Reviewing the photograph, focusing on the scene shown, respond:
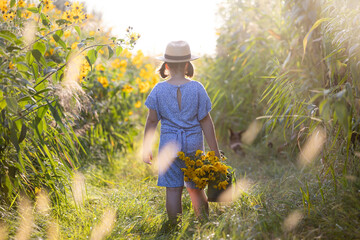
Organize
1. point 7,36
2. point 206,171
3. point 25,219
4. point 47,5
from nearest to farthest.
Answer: point 7,36 < point 25,219 < point 206,171 < point 47,5

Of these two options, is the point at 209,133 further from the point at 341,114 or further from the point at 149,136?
the point at 341,114

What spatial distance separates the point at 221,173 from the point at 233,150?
2.36 meters

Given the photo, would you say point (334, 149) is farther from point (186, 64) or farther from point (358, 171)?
point (186, 64)

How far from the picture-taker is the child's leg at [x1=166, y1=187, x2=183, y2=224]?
2697 millimetres

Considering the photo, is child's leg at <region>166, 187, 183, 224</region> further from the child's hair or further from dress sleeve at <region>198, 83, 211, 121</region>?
the child's hair

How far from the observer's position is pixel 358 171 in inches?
90.0

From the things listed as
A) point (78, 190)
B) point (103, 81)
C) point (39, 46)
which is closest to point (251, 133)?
point (103, 81)

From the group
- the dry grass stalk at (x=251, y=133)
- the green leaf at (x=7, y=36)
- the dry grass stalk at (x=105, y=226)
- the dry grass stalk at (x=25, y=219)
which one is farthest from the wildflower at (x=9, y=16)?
the dry grass stalk at (x=251, y=133)

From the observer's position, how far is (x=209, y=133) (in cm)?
278

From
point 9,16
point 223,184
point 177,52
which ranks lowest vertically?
point 223,184

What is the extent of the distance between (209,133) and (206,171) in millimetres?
320

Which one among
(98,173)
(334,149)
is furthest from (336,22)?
(98,173)

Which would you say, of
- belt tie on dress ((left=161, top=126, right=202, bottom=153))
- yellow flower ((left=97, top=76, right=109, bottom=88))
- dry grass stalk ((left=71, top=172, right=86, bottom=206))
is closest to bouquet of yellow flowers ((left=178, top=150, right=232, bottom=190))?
belt tie on dress ((left=161, top=126, right=202, bottom=153))

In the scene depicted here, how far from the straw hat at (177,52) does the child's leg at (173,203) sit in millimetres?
890
